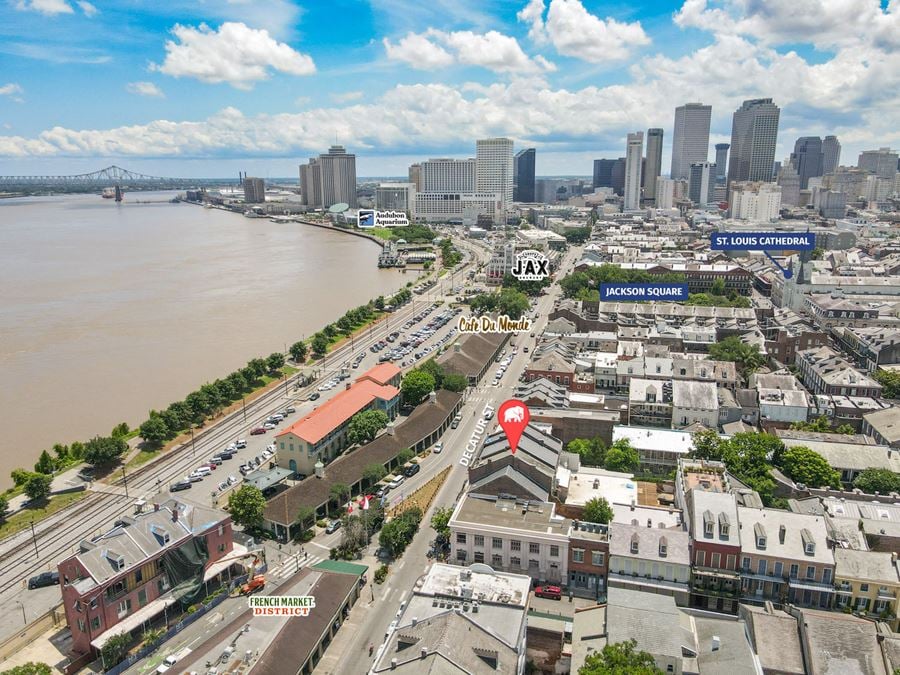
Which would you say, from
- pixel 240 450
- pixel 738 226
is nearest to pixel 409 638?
pixel 240 450

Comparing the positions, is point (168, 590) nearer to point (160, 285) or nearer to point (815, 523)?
point (815, 523)

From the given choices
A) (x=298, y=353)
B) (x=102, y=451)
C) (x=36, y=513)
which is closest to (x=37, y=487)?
(x=36, y=513)

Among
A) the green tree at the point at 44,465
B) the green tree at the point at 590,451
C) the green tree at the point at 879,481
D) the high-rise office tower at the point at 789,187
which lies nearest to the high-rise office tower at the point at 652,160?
the high-rise office tower at the point at 789,187

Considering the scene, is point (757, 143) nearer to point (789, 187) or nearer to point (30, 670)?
point (789, 187)

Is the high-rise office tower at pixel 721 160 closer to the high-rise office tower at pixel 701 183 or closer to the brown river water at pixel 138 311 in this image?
the high-rise office tower at pixel 701 183

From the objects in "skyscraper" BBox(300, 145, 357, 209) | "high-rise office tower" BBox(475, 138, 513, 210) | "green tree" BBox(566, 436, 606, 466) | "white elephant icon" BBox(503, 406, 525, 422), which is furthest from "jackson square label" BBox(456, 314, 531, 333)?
"skyscraper" BBox(300, 145, 357, 209)
